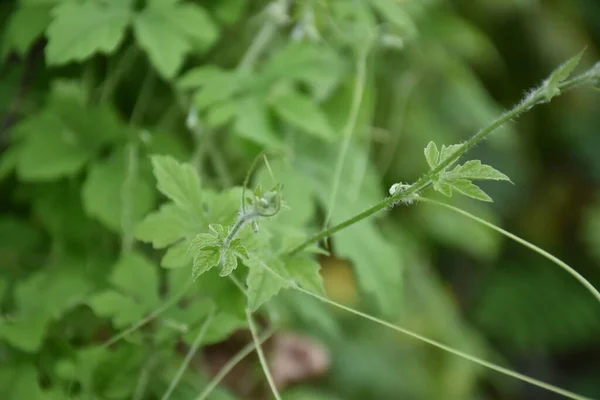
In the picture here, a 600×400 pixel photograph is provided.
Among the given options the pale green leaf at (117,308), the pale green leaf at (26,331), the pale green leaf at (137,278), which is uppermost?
the pale green leaf at (137,278)

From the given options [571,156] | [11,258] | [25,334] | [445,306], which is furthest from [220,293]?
[571,156]

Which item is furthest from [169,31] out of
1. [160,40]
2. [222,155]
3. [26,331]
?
[26,331]

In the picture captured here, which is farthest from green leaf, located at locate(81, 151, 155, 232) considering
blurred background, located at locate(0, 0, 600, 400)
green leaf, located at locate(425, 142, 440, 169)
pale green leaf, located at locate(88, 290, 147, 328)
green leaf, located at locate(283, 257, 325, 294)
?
green leaf, located at locate(425, 142, 440, 169)

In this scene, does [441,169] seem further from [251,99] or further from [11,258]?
[11,258]

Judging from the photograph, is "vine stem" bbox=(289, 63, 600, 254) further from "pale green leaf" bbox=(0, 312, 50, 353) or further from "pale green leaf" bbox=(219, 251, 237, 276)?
"pale green leaf" bbox=(0, 312, 50, 353)

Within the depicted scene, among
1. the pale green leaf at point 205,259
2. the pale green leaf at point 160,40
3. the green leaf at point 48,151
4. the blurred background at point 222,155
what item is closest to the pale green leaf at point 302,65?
the blurred background at point 222,155

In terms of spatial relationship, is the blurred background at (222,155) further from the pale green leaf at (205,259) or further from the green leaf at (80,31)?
the pale green leaf at (205,259)
